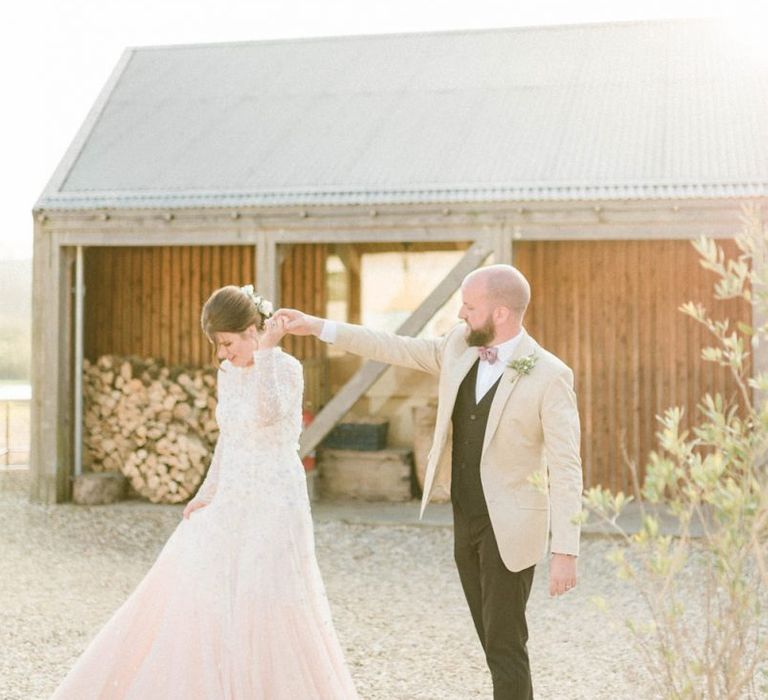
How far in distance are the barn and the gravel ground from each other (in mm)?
1236

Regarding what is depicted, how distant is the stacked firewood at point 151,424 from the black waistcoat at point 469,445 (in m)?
6.77

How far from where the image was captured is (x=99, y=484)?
10.3m

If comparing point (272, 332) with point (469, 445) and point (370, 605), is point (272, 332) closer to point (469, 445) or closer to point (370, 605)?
point (469, 445)

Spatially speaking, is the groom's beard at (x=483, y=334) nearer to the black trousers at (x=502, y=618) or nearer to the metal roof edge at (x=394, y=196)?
the black trousers at (x=502, y=618)

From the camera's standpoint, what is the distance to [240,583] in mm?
4133

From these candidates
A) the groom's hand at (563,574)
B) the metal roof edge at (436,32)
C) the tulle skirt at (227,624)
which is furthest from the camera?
the metal roof edge at (436,32)

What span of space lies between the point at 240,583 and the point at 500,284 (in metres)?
1.52

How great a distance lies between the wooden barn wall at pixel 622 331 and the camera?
1046 centimetres

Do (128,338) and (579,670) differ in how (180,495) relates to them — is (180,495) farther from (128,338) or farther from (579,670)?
(579,670)

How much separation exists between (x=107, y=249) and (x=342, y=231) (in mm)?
3923

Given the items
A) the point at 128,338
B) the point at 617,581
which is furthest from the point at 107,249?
the point at 617,581

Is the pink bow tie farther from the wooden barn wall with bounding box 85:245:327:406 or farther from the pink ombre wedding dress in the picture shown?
the wooden barn wall with bounding box 85:245:327:406

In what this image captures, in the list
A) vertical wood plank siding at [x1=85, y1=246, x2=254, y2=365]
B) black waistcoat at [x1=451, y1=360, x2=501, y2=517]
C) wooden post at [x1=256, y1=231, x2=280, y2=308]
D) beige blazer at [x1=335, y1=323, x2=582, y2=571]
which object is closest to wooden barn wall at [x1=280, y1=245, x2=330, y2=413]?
vertical wood plank siding at [x1=85, y1=246, x2=254, y2=365]

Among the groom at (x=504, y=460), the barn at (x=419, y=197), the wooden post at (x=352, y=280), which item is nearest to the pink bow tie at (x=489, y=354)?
the groom at (x=504, y=460)
